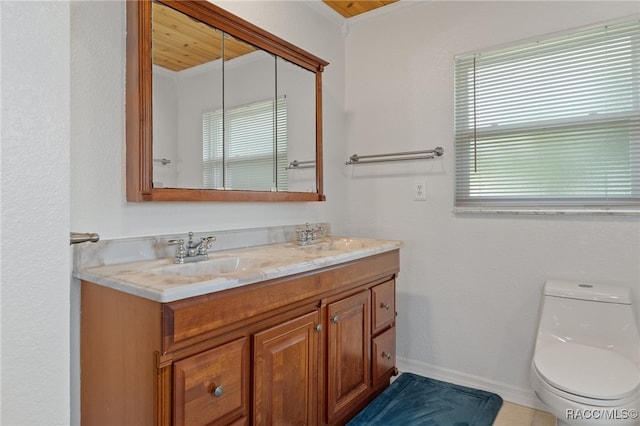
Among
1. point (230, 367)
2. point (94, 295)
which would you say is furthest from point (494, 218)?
point (94, 295)

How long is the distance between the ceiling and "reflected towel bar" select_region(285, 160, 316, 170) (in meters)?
1.03

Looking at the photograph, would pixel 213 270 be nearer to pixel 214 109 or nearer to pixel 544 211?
pixel 214 109

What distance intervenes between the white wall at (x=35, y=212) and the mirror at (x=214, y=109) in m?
0.81

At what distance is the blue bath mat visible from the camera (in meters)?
1.89

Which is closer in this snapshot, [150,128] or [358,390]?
[150,128]

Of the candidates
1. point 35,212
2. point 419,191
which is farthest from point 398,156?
point 35,212

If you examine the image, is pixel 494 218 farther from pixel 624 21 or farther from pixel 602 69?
pixel 624 21

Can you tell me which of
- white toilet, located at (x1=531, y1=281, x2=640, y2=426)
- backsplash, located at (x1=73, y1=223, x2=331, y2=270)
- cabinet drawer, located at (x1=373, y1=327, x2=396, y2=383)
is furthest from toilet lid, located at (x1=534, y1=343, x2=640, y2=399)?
backsplash, located at (x1=73, y1=223, x2=331, y2=270)

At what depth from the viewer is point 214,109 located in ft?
5.81

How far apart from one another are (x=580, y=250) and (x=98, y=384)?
220cm

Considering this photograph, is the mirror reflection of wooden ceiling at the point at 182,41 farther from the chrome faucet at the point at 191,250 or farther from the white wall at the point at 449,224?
the white wall at the point at 449,224

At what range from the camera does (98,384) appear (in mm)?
1265

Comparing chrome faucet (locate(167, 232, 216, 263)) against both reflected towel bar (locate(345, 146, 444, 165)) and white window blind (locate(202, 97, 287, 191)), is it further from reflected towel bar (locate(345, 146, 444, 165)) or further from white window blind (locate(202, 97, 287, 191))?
reflected towel bar (locate(345, 146, 444, 165))

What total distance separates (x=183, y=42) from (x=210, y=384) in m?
1.35
